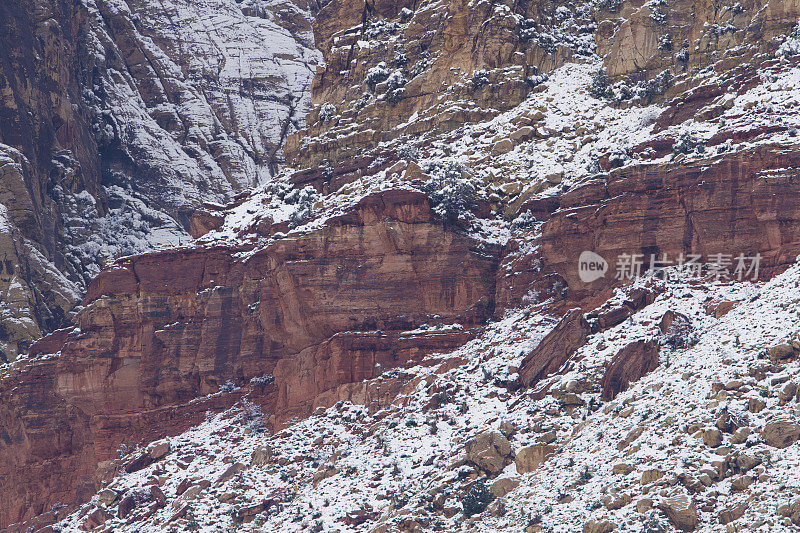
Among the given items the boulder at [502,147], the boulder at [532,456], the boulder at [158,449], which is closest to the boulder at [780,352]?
the boulder at [532,456]

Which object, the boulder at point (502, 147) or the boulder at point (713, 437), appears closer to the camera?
the boulder at point (713, 437)

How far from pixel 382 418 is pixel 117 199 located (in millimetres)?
49015

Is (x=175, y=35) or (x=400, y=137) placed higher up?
(x=175, y=35)

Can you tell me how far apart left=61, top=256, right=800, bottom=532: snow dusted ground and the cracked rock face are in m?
28.0

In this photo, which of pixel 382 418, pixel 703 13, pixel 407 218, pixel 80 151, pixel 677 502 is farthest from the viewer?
pixel 80 151

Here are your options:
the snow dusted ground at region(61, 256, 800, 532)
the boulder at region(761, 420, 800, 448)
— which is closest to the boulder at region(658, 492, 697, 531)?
the snow dusted ground at region(61, 256, 800, 532)

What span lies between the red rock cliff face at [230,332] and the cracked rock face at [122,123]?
12.4 metres

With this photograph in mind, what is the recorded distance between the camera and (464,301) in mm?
79750

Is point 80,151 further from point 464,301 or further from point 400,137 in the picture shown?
point 464,301

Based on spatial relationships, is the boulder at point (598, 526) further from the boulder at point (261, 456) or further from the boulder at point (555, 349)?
the boulder at point (261, 456)

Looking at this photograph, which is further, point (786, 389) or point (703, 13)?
point (703, 13)

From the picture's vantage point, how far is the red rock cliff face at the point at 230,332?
7981cm

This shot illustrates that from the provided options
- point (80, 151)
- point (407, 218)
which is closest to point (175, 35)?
point (80, 151)

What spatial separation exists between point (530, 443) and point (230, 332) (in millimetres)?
23925
